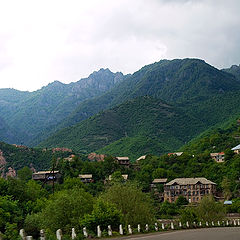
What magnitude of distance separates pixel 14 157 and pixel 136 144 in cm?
6198

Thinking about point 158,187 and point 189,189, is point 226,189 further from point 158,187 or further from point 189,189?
point 158,187

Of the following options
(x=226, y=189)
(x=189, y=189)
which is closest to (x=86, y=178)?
(x=189, y=189)

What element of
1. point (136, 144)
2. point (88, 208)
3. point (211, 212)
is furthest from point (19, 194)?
point (136, 144)

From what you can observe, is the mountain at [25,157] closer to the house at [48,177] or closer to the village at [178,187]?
the house at [48,177]

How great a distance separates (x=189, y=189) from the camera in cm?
10925

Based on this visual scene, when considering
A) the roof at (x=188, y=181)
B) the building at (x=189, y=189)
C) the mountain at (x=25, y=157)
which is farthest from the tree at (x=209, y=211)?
the mountain at (x=25, y=157)

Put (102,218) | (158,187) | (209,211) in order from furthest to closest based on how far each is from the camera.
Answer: (158,187) < (209,211) < (102,218)

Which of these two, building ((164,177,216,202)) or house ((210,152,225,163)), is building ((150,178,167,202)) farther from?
house ((210,152,225,163))

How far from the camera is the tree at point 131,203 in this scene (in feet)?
140

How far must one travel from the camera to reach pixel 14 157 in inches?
6117

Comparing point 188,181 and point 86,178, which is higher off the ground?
point 86,178

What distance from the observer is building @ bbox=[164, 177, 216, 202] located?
350ft

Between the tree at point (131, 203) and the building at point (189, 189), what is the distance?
60.9 meters

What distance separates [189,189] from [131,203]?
67382mm
